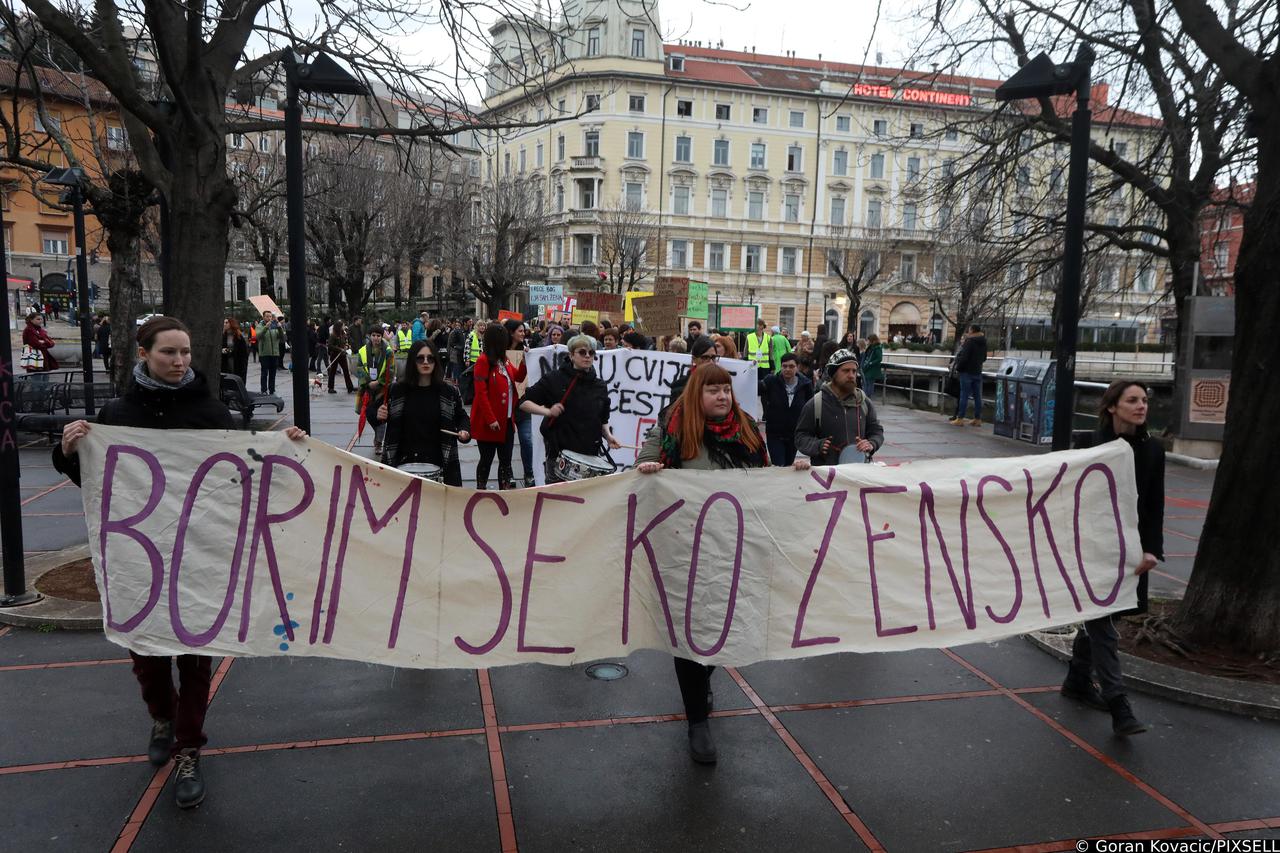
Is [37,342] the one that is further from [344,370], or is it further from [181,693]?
[181,693]

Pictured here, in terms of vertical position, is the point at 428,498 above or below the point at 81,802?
above

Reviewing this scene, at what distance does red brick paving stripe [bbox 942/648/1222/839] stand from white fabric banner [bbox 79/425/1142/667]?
0.51 meters

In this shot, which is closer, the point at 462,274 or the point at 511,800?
the point at 511,800

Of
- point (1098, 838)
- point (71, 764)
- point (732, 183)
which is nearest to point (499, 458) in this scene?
point (71, 764)

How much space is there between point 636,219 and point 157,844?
6094 centimetres

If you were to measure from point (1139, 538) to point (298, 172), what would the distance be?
5.40 m

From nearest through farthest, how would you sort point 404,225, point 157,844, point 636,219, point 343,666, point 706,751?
point 157,844 → point 706,751 → point 343,666 → point 404,225 → point 636,219

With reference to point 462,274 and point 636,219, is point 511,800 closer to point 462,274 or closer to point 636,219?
point 462,274

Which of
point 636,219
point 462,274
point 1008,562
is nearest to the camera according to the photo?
point 1008,562

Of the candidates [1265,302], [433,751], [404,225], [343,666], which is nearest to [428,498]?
[433,751]

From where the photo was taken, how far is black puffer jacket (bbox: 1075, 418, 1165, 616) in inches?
174

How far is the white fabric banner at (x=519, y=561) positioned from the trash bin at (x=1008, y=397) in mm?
10812

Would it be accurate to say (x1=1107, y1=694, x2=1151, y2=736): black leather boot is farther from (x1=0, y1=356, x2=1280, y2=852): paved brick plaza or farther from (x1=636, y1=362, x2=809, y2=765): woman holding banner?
(x1=636, y1=362, x2=809, y2=765): woman holding banner

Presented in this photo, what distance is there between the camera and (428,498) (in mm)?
4062
